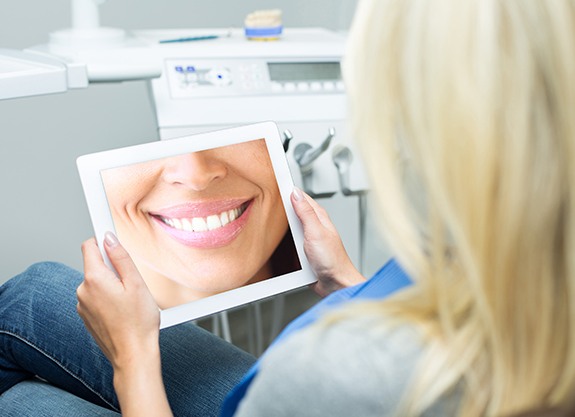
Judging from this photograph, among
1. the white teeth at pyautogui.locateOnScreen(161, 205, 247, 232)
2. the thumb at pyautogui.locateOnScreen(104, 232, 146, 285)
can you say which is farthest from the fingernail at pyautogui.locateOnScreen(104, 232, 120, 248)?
the white teeth at pyautogui.locateOnScreen(161, 205, 247, 232)

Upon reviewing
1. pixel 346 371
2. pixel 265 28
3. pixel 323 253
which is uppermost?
pixel 265 28

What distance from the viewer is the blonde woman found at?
46 cm

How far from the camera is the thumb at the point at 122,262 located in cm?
84

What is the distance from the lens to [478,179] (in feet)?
1.52

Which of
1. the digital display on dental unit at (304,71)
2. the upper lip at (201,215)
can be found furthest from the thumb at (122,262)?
the digital display on dental unit at (304,71)

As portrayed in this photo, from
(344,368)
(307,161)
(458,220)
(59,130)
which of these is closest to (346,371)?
(344,368)

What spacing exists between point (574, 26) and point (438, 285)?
177 millimetres

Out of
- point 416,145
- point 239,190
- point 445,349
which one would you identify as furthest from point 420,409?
point 239,190

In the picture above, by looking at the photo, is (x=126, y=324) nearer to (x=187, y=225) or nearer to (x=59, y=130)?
(x=187, y=225)

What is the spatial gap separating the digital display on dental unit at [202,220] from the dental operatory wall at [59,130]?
797mm

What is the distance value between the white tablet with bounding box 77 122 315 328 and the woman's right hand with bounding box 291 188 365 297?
1 centimetres

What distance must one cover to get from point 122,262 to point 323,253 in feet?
0.81

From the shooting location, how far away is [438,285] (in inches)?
19.8

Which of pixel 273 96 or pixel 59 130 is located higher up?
pixel 273 96
